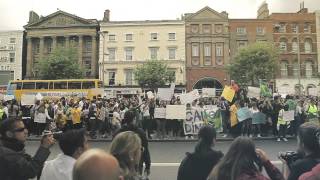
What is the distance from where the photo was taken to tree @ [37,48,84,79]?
197 ft

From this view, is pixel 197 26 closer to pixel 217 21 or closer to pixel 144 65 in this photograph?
pixel 217 21

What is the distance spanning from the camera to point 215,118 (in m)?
20.9

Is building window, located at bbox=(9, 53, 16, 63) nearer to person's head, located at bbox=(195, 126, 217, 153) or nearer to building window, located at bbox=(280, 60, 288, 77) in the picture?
building window, located at bbox=(280, 60, 288, 77)

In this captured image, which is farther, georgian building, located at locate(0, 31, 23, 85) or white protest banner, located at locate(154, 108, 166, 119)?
georgian building, located at locate(0, 31, 23, 85)

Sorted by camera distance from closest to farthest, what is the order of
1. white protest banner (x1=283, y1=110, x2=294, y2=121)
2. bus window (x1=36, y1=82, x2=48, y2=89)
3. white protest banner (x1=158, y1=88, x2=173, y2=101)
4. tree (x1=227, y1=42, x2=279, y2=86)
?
1. white protest banner (x1=283, y1=110, x2=294, y2=121)
2. white protest banner (x1=158, y1=88, x2=173, y2=101)
3. bus window (x1=36, y1=82, x2=48, y2=89)
4. tree (x1=227, y1=42, x2=279, y2=86)

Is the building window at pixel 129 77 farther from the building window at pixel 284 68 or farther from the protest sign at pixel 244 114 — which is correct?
the protest sign at pixel 244 114

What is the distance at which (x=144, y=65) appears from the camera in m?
62.4

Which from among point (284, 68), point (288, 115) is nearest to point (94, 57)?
point (284, 68)

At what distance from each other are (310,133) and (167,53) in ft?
202

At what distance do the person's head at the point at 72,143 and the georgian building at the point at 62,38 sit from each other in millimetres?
62779

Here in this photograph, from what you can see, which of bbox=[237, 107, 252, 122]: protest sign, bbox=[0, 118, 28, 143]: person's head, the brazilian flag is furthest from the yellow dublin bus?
bbox=[0, 118, 28, 143]: person's head

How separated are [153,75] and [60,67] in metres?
12.7

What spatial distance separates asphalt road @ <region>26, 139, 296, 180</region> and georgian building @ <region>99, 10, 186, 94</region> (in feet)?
154

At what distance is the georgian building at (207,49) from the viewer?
6500 cm
